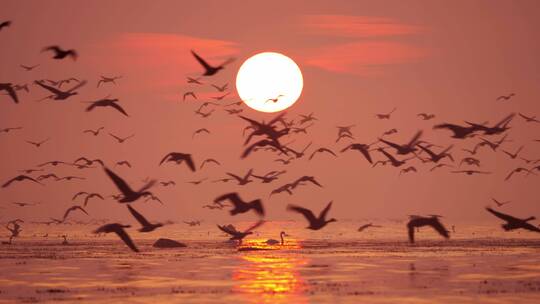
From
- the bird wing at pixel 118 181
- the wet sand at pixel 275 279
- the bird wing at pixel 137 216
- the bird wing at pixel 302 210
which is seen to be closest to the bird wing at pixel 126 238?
the bird wing at pixel 137 216

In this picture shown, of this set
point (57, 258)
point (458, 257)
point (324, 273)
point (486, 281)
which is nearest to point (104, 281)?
point (324, 273)

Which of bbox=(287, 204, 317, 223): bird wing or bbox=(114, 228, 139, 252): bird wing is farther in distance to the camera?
bbox=(114, 228, 139, 252): bird wing

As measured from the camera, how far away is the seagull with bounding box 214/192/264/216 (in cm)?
4325

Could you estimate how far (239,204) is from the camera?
155ft

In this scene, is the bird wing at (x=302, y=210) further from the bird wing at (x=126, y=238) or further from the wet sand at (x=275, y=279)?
the bird wing at (x=126, y=238)

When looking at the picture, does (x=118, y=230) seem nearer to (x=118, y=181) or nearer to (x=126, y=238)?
(x=126, y=238)

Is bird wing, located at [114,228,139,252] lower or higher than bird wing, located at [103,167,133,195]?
lower

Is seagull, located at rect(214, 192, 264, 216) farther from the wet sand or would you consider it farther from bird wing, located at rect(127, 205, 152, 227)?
the wet sand

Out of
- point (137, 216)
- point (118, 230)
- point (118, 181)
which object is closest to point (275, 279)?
point (118, 230)

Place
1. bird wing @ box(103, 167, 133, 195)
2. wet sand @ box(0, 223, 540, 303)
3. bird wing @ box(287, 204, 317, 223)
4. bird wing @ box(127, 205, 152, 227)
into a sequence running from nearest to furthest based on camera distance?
bird wing @ box(103, 167, 133, 195) < bird wing @ box(127, 205, 152, 227) < bird wing @ box(287, 204, 317, 223) < wet sand @ box(0, 223, 540, 303)

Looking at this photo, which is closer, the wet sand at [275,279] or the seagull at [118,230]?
the seagull at [118,230]

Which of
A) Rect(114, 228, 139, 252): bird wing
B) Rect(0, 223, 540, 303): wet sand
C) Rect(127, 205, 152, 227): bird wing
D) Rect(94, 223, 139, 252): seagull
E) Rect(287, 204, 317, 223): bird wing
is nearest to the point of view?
Rect(127, 205, 152, 227): bird wing

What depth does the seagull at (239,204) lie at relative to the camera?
43.2 metres

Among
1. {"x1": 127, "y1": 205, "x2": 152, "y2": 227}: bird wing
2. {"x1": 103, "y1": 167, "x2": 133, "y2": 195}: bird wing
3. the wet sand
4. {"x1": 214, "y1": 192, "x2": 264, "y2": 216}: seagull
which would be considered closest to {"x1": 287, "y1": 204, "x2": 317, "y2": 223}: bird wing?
{"x1": 214, "y1": 192, "x2": 264, "y2": 216}: seagull
